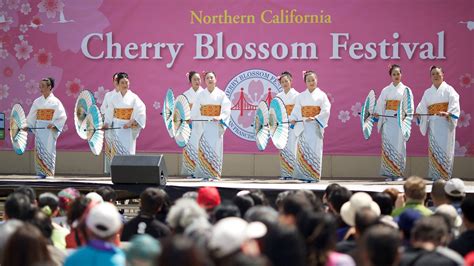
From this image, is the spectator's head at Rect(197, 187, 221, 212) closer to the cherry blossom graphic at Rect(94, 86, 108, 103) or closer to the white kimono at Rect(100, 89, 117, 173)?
the white kimono at Rect(100, 89, 117, 173)

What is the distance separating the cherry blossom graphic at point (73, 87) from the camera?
15.9 meters

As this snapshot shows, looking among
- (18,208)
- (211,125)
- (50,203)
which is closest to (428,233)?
(18,208)

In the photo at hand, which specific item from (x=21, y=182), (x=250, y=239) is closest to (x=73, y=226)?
(x=250, y=239)

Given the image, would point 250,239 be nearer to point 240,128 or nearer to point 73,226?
point 73,226

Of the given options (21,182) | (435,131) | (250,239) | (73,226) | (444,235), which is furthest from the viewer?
(435,131)

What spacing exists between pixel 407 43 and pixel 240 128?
2534 millimetres

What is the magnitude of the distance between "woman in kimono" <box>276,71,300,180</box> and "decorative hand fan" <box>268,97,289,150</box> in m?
0.46

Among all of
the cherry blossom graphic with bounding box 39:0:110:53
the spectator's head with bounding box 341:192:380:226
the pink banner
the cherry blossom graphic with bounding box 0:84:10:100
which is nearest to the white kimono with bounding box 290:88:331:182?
the pink banner

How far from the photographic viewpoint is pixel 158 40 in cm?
1577

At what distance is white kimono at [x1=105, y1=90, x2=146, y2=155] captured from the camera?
46.5 feet

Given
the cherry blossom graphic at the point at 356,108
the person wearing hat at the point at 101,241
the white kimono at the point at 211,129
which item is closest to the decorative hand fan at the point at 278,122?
the white kimono at the point at 211,129

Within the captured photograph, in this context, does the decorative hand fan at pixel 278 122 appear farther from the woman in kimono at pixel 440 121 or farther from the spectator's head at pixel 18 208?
the spectator's head at pixel 18 208

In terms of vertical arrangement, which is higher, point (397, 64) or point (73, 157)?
point (397, 64)

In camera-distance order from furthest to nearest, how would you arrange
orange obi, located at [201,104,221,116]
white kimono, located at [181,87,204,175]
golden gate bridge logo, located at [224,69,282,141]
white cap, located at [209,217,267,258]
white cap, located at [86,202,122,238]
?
golden gate bridge logo, located at [224,69,282,141]
white kimono, located at [181,87,204,175]
orange obi, located at [201,104,221,116]
white cap, located at [86,202,122,238]
white cap, located at [209,217,267,258]
